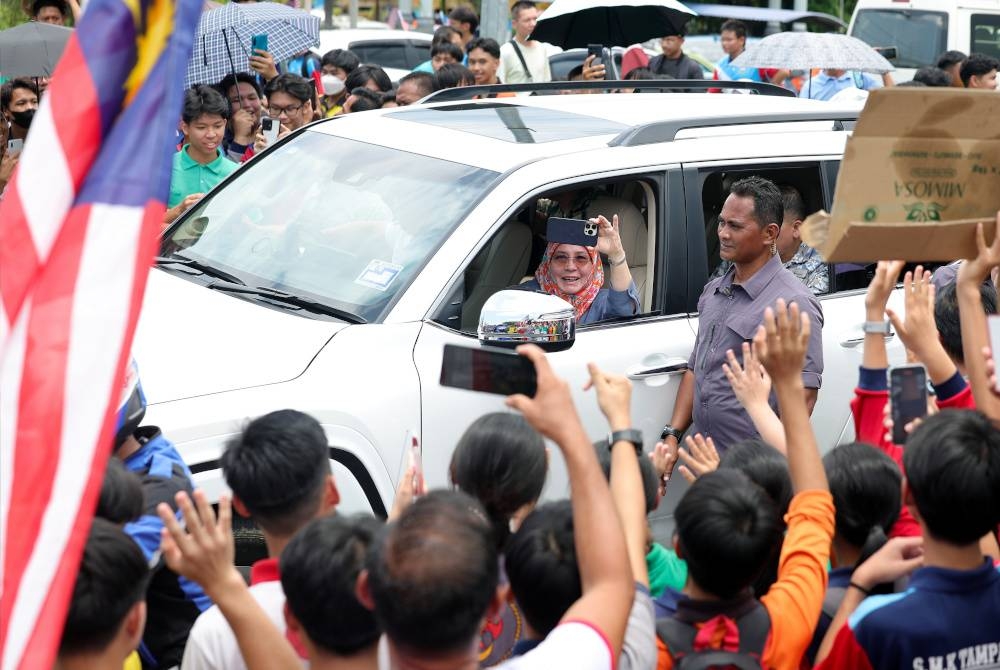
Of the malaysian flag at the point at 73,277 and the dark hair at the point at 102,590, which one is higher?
the malaysian flag at the point at 73,277

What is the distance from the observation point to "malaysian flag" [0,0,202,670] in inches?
80.7

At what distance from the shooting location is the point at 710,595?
2.75 metres

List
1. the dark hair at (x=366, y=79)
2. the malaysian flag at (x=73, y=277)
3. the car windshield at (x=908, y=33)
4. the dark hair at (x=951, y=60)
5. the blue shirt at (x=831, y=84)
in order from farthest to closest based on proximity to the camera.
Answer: the car windshield at (x=908, y=33) < the dark hair at (x=951, y=60) < the blue shirt at (x=831, y=84) < the dark hair at (x=366, y=79) < the malaysian flag at (x=73, y=277)

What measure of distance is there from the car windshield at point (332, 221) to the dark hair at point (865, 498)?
173 centimetres

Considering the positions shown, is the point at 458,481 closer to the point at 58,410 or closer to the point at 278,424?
the point at 278,424

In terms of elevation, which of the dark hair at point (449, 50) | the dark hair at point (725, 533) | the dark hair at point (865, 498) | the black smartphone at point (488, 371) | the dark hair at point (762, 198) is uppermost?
the dark hair at point (449, 50)

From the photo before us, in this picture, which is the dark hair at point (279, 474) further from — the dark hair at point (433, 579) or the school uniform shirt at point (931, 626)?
the school uniform shirt at point (931, 626)

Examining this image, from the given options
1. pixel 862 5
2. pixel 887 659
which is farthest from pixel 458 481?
pixel 862 5

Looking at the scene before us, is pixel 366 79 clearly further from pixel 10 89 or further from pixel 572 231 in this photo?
pixel 572 231

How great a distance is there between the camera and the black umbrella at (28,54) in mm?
8031

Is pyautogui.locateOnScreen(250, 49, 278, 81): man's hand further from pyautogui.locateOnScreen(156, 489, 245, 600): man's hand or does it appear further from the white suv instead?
pyautogui.locateOnScreen(156, 489, 245, 600): man's hand

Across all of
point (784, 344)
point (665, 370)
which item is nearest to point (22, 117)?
point (665, 370)

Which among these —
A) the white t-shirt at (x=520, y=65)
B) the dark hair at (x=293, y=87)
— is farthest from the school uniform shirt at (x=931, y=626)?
the white t-shirt at (x=520, y=65)

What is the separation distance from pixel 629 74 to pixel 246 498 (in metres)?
10.2
